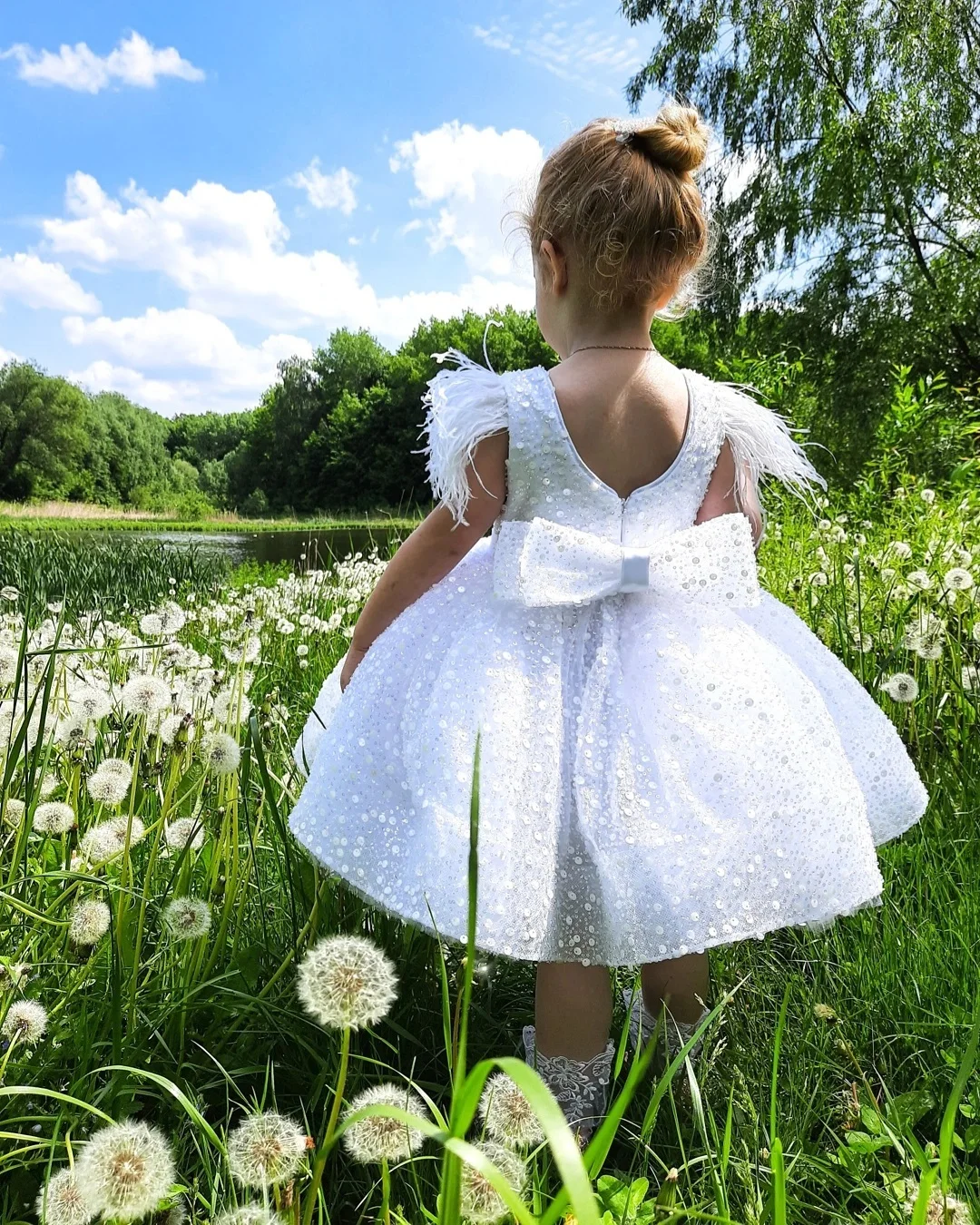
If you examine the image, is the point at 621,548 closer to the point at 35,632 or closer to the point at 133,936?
the point at 133,936

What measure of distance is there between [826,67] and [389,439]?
3970 cm

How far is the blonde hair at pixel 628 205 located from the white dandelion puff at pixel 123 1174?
4.80 feet

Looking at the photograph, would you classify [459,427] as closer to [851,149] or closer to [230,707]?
[230,707]

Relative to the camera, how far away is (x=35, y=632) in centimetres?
254

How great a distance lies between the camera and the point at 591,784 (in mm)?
1364

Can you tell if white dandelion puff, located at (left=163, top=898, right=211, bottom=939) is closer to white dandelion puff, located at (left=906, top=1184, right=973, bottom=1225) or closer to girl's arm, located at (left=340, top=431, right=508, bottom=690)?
girl's arm, located at (left=340, top=431, right=508, bottom=690)

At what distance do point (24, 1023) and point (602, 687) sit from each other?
37.5 inches

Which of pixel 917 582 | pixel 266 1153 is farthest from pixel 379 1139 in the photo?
pixel 917 582

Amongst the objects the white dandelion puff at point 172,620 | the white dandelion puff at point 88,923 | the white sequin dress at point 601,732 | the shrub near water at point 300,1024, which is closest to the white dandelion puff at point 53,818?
the shrub near water at point 300,1024

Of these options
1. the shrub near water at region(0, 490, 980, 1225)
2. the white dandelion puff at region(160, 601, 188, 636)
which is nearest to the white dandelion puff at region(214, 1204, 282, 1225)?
the shrub near water at region(0, 490, 980, 1225)

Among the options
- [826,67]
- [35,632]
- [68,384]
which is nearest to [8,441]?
→ [68,384]

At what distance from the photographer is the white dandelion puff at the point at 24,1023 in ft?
3.32

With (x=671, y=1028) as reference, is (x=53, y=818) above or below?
above

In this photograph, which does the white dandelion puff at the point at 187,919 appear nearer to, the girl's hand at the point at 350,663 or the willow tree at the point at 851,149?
the girl's hand at the point at 350,663
